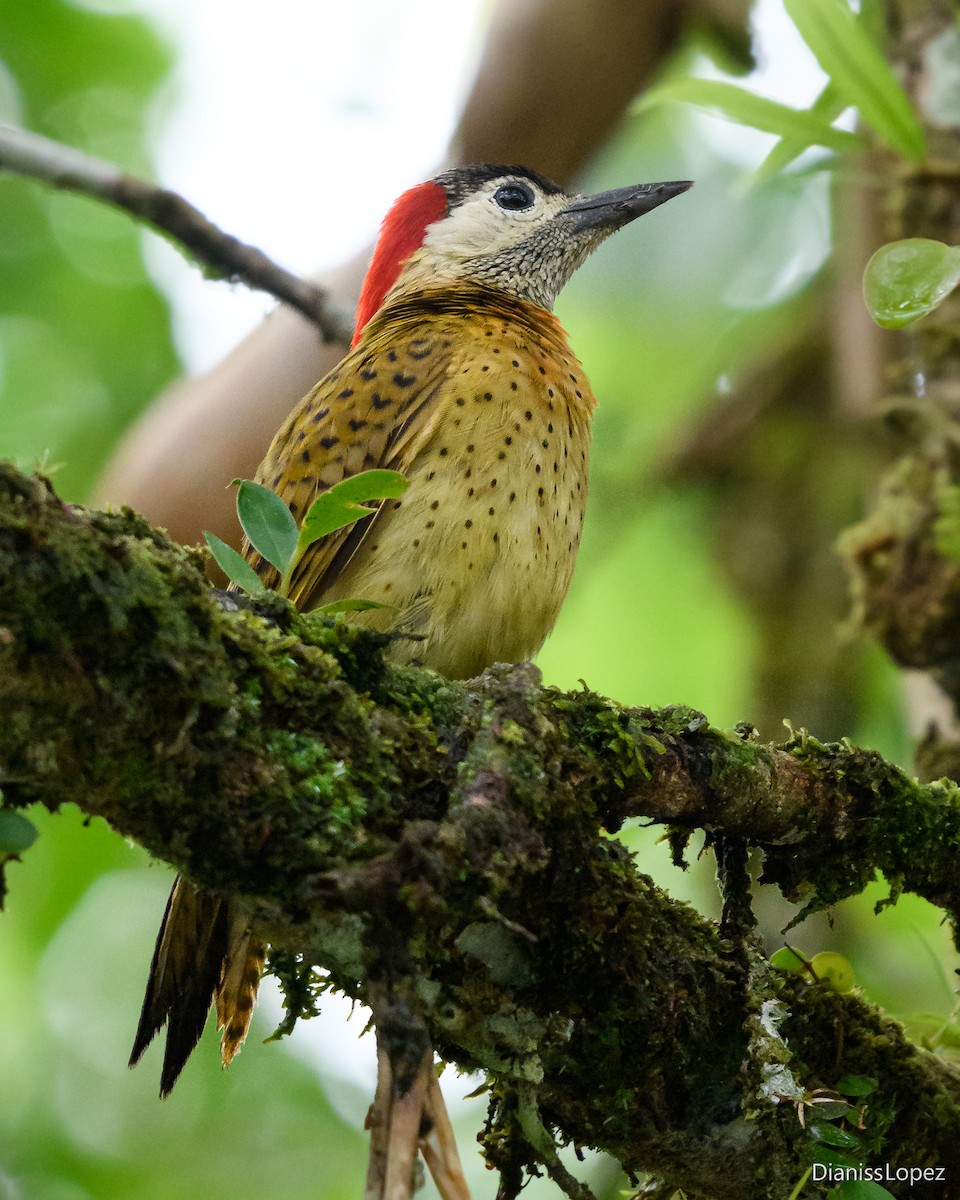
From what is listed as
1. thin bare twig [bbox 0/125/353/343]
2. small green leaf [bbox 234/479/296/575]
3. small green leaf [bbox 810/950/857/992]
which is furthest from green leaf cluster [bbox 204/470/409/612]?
thin bare twig [bbox 0/125/353/343]

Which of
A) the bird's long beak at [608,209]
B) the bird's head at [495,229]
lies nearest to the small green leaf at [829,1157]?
the bird's head at [495,229]

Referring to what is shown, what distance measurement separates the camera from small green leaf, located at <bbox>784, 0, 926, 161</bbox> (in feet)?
9.55

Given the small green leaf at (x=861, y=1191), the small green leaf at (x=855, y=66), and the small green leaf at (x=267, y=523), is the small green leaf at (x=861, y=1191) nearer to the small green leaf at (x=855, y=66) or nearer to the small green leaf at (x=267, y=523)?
the small green leaf at (x=267, y=523)

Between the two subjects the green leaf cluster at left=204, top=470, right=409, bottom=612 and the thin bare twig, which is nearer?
the green leaf cluster at left=204, top=470, right=409, bottom=612

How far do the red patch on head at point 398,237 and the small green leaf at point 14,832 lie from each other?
10.7 ft

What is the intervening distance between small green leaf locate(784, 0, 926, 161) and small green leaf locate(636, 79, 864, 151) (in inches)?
3.2

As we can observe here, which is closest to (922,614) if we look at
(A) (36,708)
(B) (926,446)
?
(B) (926,446)

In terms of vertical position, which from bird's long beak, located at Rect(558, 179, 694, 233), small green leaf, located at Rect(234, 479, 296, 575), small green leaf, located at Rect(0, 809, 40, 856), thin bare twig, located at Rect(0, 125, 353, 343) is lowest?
small green leaf, located at Rect(0, 809, 40, 856)

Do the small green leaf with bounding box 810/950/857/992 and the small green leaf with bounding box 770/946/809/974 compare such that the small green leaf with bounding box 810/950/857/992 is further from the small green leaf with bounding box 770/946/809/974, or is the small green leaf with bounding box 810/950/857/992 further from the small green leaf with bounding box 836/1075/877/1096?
the small green leaf with bounding box 836/1075/877/1096

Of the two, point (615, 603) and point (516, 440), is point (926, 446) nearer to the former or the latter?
point (516, 440)

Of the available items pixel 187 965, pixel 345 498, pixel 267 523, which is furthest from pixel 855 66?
pixel 187 965

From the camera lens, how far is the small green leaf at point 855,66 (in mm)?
2912

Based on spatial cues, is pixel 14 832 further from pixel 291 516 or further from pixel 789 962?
pixel 789 962

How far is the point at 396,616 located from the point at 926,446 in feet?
6.81
